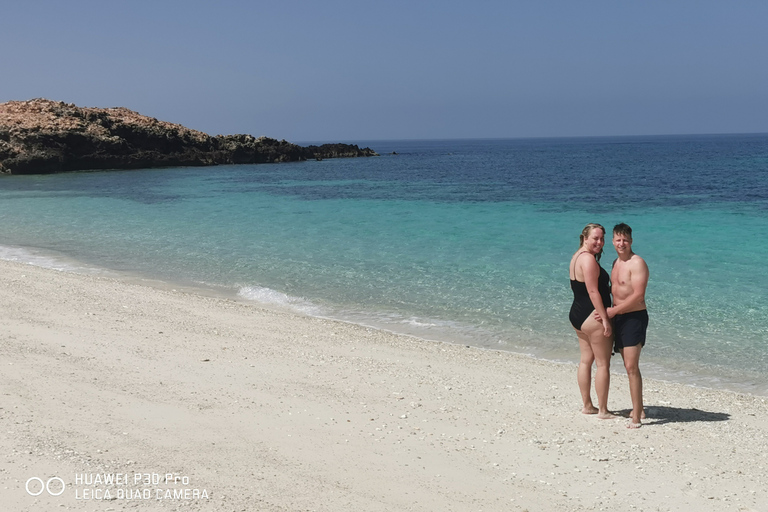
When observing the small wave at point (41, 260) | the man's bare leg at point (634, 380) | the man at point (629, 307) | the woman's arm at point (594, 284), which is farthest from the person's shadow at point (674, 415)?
the small wave at point (41, 260)

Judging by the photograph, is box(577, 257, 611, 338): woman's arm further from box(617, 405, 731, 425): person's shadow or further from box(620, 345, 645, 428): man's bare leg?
box(617, 405, 731, 425): person's shadow

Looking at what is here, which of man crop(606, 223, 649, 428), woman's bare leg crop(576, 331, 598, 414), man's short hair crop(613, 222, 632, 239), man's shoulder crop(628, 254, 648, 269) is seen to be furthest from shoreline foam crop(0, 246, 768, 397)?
man's short hair crop(613, 222, 632, 239)

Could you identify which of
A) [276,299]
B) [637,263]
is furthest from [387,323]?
[637,263]

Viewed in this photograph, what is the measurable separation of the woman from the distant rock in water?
159 feet

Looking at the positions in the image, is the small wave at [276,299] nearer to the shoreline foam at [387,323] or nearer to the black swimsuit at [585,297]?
the shoreline foam at [387,323]

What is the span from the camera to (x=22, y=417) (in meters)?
5.22

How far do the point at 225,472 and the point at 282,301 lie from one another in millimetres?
6809

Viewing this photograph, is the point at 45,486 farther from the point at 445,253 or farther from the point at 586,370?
the point at 445,253

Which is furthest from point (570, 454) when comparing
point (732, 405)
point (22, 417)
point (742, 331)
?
point (742, 331)

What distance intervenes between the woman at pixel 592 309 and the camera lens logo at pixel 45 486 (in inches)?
159

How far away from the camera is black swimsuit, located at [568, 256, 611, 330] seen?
18.4ft

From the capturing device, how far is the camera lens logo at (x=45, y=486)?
13.6 feet

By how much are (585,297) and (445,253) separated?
10331mm

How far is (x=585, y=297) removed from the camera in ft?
18.6
